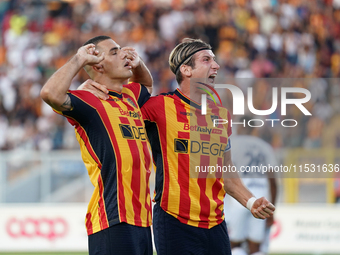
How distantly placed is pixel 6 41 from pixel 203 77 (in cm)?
1114

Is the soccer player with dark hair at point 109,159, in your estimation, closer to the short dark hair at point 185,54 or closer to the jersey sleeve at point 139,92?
the jersey sleeve at point 139,92

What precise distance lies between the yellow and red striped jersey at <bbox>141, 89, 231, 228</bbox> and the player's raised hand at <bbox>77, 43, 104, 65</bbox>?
0.61m

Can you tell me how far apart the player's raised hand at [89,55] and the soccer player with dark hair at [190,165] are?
62 centimetres

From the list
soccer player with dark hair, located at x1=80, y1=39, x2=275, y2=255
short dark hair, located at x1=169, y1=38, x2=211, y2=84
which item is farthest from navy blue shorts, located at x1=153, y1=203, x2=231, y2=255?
short dark hair, located at x1=169, y1=38, x2=211, y2=84

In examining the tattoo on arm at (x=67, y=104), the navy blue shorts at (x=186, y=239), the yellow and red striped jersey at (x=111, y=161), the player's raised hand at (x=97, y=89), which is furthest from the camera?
the navy blue shorts at (x=186, y=239)

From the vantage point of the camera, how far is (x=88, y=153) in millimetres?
3395

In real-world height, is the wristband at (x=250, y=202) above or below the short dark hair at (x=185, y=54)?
below

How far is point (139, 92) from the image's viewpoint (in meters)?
3.93

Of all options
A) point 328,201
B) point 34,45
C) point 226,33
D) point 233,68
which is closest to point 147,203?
point 328,201

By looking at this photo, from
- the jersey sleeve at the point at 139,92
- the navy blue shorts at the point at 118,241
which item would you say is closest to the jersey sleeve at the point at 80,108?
the jersey sleeve at the point at 139,92

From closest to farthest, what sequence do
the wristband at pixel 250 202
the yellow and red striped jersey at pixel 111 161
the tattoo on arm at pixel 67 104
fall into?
the tattoo on arm at pixel 67 104 → the yellow and red striped jersey at pixel 111 161 → the wristband at pixel 250 202

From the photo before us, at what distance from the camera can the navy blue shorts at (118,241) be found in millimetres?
3234

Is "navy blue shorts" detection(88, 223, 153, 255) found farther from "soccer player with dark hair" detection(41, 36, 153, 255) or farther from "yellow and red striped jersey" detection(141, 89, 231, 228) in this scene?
"yellow and red striped jersey" detection(141, 89, 231, 228)

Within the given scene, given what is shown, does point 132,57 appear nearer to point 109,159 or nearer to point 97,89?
point 97,89
